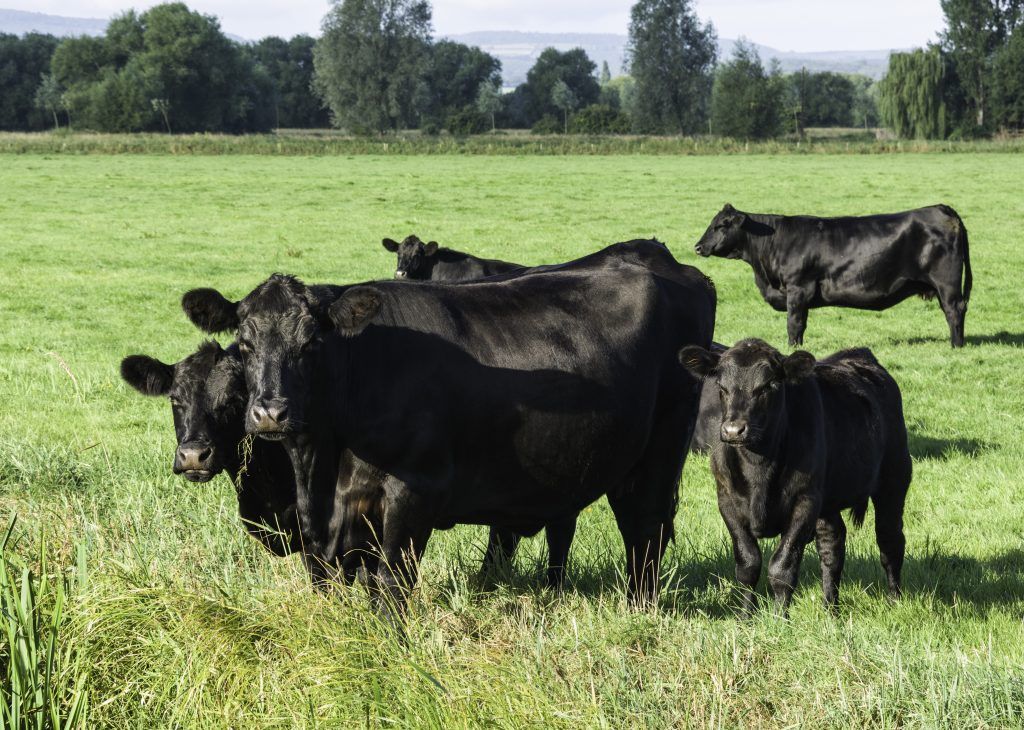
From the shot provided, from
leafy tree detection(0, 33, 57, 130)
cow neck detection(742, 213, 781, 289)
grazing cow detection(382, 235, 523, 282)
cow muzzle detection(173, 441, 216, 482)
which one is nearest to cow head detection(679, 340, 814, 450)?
cow muzzle detection(173, 441, 216, 482)

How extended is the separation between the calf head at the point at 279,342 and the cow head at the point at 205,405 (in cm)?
50

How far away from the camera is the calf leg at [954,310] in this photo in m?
14.9

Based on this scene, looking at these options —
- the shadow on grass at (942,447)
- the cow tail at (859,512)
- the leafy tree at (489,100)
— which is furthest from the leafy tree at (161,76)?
the cow tail at (859,512)

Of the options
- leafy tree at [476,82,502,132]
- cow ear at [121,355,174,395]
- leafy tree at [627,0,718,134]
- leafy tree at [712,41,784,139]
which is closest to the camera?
cow ear at [121,355,174,395]

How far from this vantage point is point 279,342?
4.75 metres

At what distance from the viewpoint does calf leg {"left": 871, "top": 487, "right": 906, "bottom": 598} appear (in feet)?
20.6

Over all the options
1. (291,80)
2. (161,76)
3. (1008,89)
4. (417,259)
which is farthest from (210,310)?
(291,80)

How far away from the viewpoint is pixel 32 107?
116 metres

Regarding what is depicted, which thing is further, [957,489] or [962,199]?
[962,199]

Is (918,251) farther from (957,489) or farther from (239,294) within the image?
(239,294)

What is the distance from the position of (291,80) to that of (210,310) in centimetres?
13518

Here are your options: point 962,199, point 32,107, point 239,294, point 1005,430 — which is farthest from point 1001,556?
point 32,107

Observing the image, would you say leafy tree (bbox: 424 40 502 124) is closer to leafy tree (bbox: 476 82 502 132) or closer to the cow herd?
leafy tree (bbox: 476 82 502 132)

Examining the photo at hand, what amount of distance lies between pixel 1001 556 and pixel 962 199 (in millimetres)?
27253
